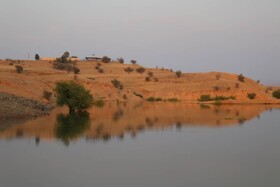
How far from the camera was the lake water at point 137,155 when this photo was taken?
14609 millimetres

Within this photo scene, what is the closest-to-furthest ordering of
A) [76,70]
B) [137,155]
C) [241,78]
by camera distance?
[137,155]
[76,70]
[241,78]

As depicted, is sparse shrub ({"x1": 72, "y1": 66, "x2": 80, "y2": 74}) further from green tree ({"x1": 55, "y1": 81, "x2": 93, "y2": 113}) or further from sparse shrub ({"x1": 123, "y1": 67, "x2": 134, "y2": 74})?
green tree ({"x1": 55, "y1": 81, "x2": 93, "y2": 113})

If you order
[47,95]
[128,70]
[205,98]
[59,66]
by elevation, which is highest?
[59,66]

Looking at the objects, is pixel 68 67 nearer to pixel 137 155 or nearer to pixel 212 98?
pixel 212 98

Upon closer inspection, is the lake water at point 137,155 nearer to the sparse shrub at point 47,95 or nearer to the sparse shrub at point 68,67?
the sparse shrub at point 47,95

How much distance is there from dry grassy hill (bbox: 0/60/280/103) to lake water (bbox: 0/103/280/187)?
91.3ft

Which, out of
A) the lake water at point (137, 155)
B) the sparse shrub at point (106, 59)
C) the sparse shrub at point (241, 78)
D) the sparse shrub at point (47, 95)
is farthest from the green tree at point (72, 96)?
the sparse shrub at point (106, 59)

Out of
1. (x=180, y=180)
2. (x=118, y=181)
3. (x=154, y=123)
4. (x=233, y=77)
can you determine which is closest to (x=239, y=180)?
(x=180, y=180)

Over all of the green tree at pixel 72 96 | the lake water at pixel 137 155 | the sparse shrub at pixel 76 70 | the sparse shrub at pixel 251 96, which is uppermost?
the sparse shrub at pixel 76 70

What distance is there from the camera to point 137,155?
1902 centimetres

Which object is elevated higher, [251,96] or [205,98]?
[251,96]

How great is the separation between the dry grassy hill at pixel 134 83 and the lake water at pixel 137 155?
91.3ft

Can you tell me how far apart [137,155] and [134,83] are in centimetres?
6111

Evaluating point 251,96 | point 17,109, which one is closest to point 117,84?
point 251,96
